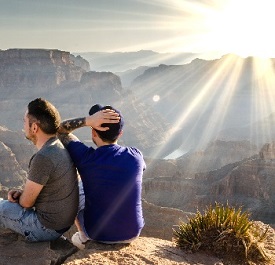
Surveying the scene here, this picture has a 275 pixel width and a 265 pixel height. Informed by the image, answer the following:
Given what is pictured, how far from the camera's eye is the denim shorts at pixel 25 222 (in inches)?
224

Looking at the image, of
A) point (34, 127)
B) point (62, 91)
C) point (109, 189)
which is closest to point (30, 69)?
point (62, 91)

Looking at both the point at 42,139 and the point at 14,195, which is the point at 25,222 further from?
the point at 42,139

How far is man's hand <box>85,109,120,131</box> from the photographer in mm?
5586

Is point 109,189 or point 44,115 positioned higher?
point 44,115

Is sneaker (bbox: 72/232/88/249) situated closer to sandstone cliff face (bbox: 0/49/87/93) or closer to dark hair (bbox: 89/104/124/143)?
dark hair (bbox: 89/104/124/143)

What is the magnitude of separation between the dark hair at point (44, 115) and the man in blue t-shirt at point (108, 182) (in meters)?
0.42

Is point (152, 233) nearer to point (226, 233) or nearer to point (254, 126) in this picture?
point (226, 233)

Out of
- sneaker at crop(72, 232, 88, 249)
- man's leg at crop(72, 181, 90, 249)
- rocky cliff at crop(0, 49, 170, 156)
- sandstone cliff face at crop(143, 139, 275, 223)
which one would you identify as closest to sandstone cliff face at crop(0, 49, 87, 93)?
rocky cliff at crop(0, 49, 170, 156)

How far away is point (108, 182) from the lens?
559cm

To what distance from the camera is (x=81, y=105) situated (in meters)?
139

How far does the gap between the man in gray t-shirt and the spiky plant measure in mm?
2035

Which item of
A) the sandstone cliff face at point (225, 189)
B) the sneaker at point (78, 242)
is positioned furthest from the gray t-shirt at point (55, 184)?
the sandstone cliff face at point (225, 189)

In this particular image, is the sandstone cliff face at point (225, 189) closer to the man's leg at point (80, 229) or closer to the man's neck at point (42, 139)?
the man's leg at point (80, 229)

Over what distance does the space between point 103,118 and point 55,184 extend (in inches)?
42.6
